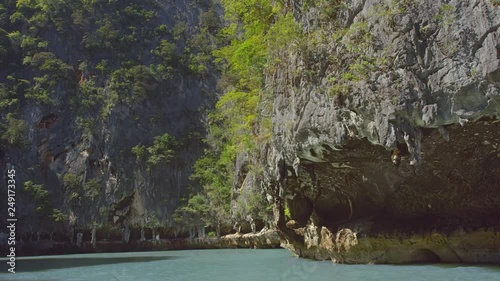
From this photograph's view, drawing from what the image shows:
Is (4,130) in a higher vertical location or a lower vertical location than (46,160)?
higher

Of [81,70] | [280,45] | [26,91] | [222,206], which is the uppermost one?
[81,70]

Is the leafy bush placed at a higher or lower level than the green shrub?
lower

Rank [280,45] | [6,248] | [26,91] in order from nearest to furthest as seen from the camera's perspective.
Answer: [280,45] → [6,248] → [26,91]

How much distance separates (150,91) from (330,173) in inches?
904

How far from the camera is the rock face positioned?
718cm

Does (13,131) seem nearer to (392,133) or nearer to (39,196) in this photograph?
(39,196)

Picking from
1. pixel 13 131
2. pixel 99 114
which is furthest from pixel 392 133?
pixel 99 114

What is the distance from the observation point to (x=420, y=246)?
10.7 meters

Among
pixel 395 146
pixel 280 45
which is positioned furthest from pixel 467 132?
pixel 280 45

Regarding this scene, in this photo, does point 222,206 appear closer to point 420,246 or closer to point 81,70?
point 81,70

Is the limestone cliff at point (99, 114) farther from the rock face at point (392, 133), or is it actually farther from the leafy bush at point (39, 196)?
the rock face at point (392, 133)

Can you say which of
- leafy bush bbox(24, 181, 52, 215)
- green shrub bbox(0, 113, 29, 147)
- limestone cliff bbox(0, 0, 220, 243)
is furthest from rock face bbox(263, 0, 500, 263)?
green shrub bbox(0, 113, 29, 147)

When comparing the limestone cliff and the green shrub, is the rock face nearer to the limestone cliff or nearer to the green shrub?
the limestone cliff

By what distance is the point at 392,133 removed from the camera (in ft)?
25.0
